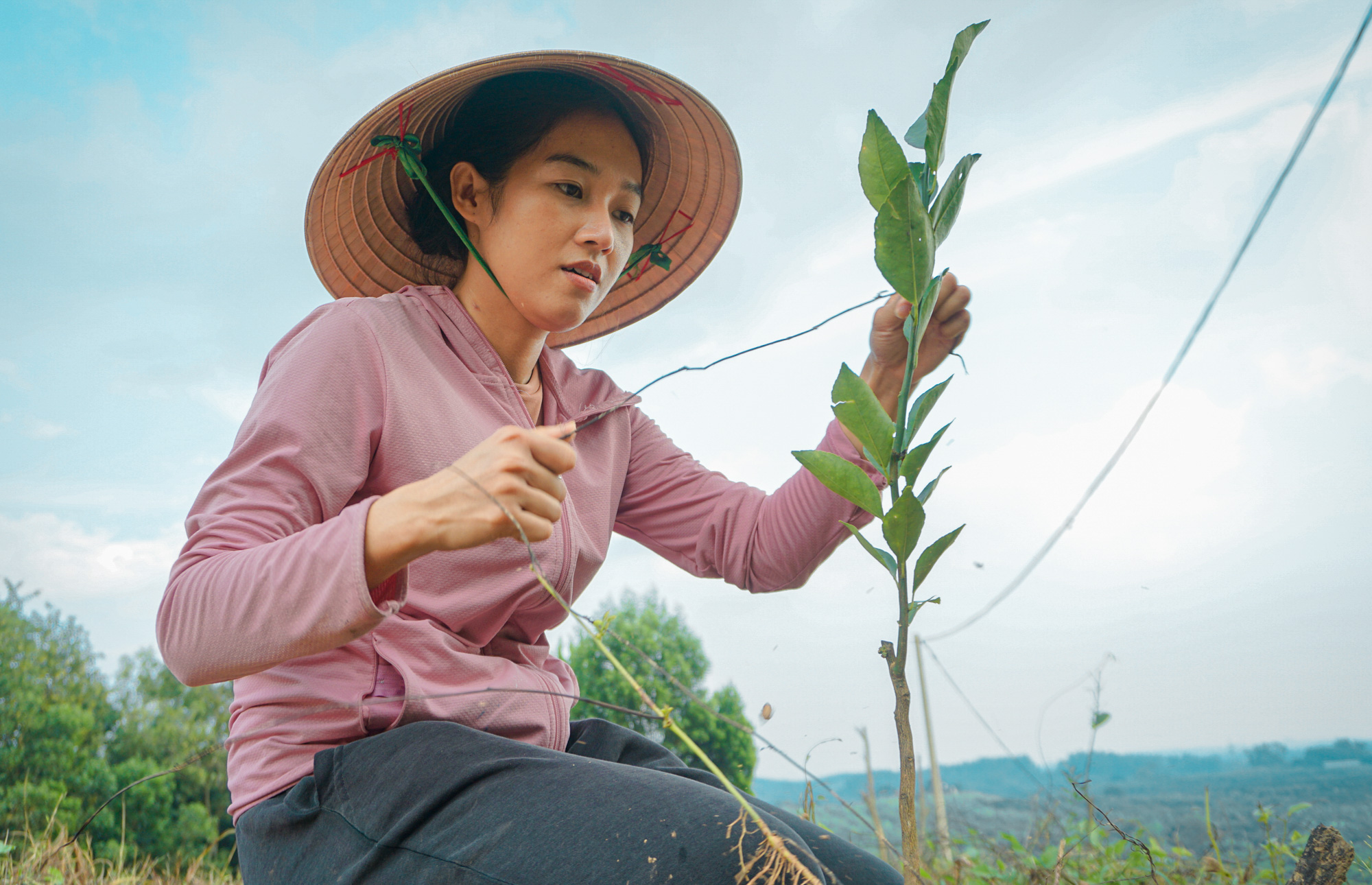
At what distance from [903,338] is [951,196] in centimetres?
26

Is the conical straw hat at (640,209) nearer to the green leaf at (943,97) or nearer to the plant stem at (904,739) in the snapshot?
the green leaf at (943,97)

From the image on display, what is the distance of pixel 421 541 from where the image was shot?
68cm

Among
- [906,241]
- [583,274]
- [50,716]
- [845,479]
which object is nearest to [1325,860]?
[845,479]

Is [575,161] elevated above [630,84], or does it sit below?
below

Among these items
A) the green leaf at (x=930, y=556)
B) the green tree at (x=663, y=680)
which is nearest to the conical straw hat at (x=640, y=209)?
the green leaf at (x=930, y=556)

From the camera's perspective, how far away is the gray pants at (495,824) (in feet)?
2.38

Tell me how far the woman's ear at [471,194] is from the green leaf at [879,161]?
2.18 ft

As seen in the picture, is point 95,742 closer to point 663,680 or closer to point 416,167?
point 663,680

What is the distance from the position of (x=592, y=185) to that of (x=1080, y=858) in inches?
70.5

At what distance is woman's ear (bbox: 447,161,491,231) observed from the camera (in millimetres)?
1258

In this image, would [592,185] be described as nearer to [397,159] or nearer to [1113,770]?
[397,159]

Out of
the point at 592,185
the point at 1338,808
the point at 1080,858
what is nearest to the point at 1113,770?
the point at 1080,858

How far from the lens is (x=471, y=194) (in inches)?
50.5

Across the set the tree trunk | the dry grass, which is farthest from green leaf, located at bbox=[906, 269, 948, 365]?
the dry grass
